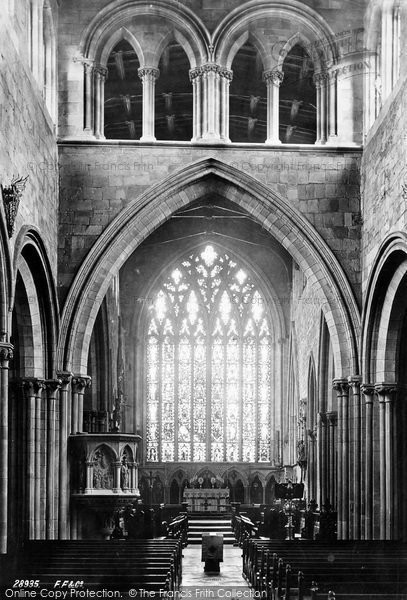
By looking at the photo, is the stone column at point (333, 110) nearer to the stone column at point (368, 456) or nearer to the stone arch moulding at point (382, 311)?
the stone arch moulding at point (382, 311)

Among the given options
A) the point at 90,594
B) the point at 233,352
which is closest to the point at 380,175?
the point at 90,594

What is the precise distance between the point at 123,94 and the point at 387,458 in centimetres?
1185

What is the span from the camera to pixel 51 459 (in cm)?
2138

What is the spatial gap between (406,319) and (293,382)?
14.0m

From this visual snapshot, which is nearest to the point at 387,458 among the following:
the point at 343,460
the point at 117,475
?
the point at 343,460

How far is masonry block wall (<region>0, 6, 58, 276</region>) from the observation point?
16.9 m

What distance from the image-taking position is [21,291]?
2061 cm

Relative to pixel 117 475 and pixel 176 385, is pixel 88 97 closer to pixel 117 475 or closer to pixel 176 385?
pixel 117 475

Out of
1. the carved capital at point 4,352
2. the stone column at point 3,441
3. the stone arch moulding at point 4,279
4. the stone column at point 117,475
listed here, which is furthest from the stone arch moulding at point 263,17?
the stone column at point 3,441

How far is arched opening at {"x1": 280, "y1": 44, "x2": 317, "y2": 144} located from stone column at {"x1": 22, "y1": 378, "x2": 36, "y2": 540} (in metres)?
9.73

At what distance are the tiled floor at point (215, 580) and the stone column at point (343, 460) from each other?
7.31 ft

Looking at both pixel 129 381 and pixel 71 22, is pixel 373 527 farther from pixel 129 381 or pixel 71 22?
pixel 129 381

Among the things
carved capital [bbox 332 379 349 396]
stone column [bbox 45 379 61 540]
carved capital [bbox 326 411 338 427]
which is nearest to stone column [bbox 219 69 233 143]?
carved capital [bbox 332 379 349 396]

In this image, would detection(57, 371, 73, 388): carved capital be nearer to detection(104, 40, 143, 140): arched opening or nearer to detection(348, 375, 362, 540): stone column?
detection(348, 375, 362, 540): stone column
